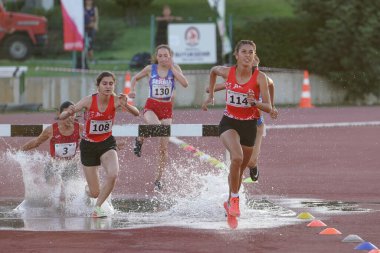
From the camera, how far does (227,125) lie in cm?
1244

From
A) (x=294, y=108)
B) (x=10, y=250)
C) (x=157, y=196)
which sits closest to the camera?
(x=10, y=250)

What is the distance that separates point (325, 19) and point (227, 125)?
2327 centimetres

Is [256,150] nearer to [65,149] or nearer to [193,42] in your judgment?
[65,149]

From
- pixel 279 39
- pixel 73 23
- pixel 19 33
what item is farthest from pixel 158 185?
pixel 19 33

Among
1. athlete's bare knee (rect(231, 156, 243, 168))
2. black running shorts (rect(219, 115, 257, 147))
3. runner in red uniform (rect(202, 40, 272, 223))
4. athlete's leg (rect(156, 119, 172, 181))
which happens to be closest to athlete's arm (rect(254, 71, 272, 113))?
runner in red uniform (rect(202, 40, 272, 223))

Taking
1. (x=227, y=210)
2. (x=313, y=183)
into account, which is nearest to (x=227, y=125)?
(x=227, y=210)

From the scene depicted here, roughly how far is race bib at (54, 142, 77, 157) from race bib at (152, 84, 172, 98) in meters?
3.03

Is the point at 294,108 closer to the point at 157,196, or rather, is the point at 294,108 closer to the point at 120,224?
the point at 157,196

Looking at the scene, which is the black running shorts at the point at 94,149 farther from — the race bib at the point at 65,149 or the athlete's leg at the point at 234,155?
the athlete's leg at the point at 234,155

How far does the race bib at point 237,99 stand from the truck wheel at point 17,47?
78.4 feet

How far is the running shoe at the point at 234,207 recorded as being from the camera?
12031mm

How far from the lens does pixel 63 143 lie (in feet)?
44.1

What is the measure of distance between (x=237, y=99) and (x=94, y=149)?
1.66 meters

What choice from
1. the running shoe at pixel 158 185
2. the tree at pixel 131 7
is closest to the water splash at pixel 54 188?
the running shoe at pixel 158 185
